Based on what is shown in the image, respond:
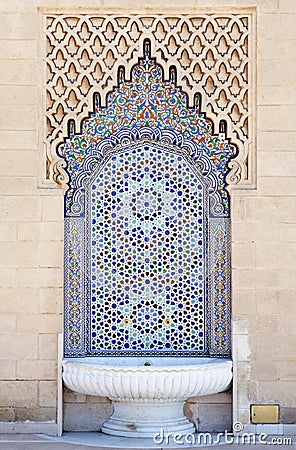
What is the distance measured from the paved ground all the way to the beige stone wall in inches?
6.3

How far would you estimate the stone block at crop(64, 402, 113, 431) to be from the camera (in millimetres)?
6133

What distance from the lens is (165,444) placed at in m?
5.78

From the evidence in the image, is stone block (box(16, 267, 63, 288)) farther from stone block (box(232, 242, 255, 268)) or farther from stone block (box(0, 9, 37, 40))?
stone block (box(0, 9, 37, 40))

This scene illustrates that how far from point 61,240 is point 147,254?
0.61m

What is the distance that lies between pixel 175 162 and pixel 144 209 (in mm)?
396

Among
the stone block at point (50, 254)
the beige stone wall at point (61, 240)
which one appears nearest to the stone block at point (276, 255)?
the beige stone wall at point (61, 240)

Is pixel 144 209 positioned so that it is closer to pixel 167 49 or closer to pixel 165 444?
pixel 167 49

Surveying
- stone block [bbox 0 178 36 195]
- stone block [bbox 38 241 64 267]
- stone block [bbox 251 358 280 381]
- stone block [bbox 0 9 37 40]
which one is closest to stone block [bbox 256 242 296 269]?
stone block [bbox 251 358 280 381]

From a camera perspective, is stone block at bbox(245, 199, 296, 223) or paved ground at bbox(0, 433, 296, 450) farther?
stone block at bbox(245, 199, 296, 223)

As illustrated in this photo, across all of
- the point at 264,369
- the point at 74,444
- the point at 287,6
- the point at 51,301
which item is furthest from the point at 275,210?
the point at 74,444

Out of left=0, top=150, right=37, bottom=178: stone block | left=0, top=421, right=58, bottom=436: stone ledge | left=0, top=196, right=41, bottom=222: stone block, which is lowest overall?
left=0, top=421, right=58, bottom=436: stone ledge

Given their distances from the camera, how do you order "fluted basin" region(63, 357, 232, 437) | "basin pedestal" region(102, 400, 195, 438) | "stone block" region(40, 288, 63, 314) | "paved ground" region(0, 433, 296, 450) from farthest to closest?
"stone block" region(40, 288, 63, 314)
"basin pedestal" region(102, 400, 195, 438)
"fluted basin" region(63, 357, 232, 437)
"paved ground" region(0, 433, 296, 450)

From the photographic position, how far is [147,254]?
6250 mm

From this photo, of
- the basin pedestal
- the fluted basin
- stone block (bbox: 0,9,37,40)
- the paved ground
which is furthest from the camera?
stone block (bbox: 0,9,37,40)
